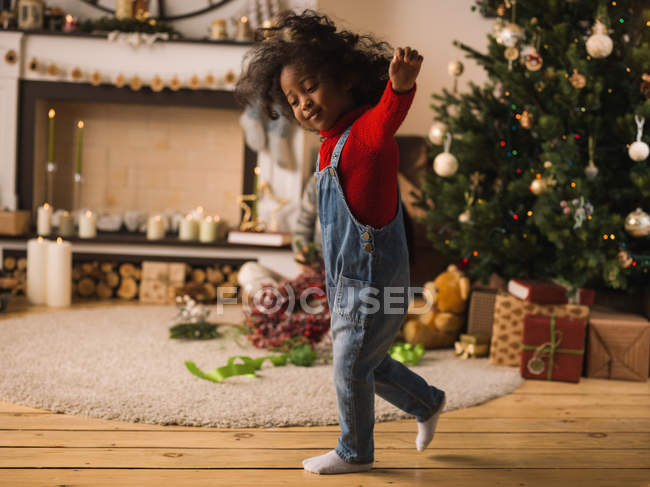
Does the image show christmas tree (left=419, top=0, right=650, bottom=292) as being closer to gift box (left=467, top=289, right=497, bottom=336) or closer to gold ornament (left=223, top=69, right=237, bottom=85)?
gift box (left=467, top=289, right=497, bottom=336)

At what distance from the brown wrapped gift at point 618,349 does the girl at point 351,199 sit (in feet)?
4.26

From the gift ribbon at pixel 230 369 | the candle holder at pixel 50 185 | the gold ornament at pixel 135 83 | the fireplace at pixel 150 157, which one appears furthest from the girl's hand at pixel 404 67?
the candle holder at pixel 50 185

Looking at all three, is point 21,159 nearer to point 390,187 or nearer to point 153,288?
point 153,288

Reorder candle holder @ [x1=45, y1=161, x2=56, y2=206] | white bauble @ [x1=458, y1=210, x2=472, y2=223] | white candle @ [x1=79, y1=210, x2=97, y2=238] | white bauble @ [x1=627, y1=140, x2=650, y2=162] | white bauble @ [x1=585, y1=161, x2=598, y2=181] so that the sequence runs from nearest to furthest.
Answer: white bauble @ [x1=627, y1=140, x2=650, y2=162], white bauble @ [x1=585, y1=161, x2=598, y2=181], white bauble @ [x1=458, y1=210, x2=472, y2=223], white candle @ [x1=79, y1=210, x2=97, y2=238], candle holder @ [x1=45, y1=161, x2=56, y2=206]

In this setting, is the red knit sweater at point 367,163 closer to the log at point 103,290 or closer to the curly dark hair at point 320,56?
the curly dark hair at point 320,56

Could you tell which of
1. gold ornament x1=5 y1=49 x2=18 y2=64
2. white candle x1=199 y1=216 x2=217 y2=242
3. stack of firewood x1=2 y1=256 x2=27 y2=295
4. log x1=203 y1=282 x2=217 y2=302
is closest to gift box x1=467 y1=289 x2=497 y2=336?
log x1=203 y1=282 x2=217 y2=302

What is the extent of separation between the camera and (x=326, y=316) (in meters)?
2.68

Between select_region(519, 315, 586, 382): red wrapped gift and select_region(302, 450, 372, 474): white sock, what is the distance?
41.9 inches

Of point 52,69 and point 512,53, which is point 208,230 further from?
point 512,53

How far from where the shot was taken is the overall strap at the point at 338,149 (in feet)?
4.50

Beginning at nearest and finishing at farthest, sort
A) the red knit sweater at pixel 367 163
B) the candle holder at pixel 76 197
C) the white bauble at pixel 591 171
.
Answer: the red knit sweater at pixel 367 163
the white bauble at pixel 591 171
the candle holder at pixel 76 197

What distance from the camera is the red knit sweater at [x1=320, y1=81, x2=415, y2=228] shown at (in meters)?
1.31

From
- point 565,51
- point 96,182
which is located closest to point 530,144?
point 565,51

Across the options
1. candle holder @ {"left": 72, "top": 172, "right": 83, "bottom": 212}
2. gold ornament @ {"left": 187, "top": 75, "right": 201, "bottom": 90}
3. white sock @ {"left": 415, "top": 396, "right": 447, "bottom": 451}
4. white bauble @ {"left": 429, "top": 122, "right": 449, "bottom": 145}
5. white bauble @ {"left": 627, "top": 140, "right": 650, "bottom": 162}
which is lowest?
white sock @ {"left": 415, "top": 396, "right": 447, "bottom": 451}
